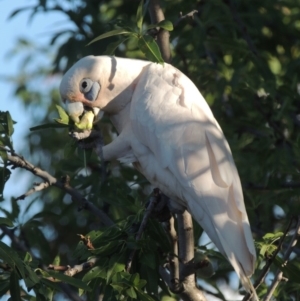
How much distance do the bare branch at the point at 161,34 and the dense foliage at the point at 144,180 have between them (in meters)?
0.09

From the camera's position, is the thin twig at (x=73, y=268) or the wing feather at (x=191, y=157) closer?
the thin twig at (x=73, y=268)

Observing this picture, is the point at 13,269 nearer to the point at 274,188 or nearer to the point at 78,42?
→ the point at 274,188

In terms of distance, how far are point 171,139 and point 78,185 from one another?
973 mm

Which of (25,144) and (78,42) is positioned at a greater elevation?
(78,42)

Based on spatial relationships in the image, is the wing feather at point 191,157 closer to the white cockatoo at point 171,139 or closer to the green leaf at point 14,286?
the white cockatoo at point 171,139

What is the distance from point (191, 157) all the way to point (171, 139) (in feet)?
0.40

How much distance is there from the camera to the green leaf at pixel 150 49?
289 centimetres

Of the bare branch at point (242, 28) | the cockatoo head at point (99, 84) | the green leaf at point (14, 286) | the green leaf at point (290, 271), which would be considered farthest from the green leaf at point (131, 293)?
the bare branch at point (242, 28)

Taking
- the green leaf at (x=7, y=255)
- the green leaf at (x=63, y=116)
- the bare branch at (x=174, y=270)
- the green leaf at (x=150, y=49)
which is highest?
the green leaf at (x=150, y=49)

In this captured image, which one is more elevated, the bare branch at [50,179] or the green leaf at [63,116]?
the green leaf at [63,116]

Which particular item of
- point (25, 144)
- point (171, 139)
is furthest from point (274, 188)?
point (25, 144)

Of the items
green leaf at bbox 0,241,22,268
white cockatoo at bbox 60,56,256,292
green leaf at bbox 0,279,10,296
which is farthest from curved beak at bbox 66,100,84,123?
green leaf at bbox 0,241,22,268

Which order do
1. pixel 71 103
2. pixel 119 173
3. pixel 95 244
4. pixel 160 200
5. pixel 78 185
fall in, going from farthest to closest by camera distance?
pixel 119 173 → pixel 78 185 → pixel 71 103 → pixel 160 200 → pixel 95 244

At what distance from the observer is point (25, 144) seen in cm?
516
